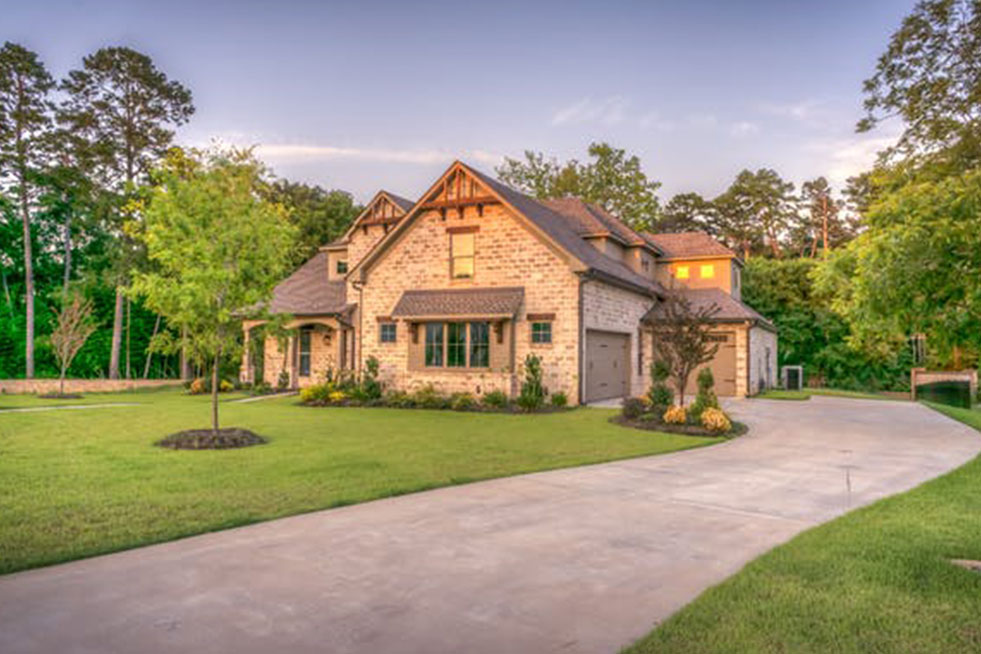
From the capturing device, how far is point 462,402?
1756cm

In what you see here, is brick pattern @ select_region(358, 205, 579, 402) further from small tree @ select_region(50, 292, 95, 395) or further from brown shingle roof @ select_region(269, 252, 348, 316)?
small tree @ select_region(50, 292, 95, 395)

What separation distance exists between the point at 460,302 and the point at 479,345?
57.9 inches

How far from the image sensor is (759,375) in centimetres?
2412

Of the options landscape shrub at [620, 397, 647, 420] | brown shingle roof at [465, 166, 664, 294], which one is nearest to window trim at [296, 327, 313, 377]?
brown shingle roof at [465, 166, 664, 294]

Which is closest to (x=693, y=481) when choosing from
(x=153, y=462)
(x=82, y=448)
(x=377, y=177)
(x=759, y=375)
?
(x=153, y=462)

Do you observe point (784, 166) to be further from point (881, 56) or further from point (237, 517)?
point (237, 517)

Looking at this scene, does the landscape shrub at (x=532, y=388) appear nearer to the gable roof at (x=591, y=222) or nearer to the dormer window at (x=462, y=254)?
the dormer window at (x=462, y=254)

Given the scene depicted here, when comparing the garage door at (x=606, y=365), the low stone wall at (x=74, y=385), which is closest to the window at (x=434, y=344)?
the garage door at (x=606, y=365)

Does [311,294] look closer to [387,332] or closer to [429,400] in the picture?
[387,332]

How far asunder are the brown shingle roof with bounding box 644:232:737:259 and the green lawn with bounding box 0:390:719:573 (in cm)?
1258

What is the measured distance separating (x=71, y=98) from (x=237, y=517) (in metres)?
33.1

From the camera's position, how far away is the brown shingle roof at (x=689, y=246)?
85.1 ft

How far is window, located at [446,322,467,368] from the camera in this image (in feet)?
62.2

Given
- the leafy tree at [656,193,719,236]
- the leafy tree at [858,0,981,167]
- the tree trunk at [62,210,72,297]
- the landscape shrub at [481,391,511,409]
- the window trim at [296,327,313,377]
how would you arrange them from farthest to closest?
the leafy tree at [656,193,719,236] → the tree trunk at [62,210,72,297] → the window trim at [296,327,313,377] → the landscape shrub at [481,391,511,409] → the leafy tree at [858,0,981,167]
